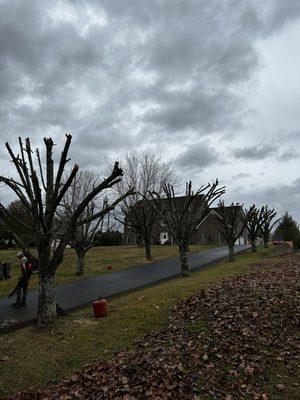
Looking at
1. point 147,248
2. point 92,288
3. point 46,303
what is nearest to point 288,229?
point 147,248

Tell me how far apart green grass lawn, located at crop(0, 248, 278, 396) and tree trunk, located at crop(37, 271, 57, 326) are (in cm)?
25

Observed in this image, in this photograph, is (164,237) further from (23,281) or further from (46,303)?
(46,303)

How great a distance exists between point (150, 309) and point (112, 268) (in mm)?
12348

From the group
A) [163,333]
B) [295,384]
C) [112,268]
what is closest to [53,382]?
[163,333]

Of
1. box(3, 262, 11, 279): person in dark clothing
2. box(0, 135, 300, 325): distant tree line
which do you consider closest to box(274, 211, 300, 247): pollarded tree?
box(0, 135, 300, 325): distant tree line

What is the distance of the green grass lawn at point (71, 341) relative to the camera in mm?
7262

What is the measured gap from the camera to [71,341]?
8766 mm

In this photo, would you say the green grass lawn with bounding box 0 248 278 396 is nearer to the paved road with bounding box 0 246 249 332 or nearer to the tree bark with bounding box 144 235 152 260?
the paved road with bounding box 0 246 249 332

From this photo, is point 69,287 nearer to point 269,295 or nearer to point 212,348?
point 269,295

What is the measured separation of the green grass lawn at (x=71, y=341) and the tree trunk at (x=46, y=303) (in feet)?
0.82

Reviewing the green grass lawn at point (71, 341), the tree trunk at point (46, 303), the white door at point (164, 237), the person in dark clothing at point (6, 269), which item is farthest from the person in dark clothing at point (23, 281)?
the white door at point (164, 237)

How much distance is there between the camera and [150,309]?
10727 mm

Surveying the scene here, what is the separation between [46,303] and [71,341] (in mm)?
1469

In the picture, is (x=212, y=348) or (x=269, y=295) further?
(x=269, y=295)
